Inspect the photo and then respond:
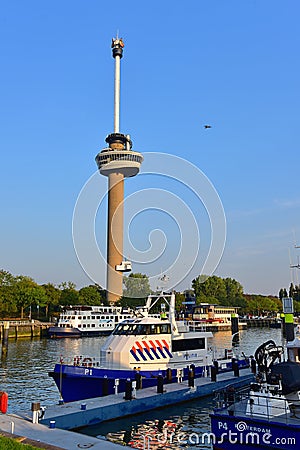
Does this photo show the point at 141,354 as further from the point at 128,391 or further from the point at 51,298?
the point at 51,298

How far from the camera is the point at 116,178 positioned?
169 metres

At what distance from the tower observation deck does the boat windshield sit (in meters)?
116

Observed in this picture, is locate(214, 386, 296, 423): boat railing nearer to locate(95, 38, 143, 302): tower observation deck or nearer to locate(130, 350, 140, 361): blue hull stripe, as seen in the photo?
locate(130, 350, 140, 361): blue hull stripe

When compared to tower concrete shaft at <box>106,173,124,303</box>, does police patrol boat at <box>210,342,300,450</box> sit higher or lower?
lower

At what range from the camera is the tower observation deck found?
149500 mm

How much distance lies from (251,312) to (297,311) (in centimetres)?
1769

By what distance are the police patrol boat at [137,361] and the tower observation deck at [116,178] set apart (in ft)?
377

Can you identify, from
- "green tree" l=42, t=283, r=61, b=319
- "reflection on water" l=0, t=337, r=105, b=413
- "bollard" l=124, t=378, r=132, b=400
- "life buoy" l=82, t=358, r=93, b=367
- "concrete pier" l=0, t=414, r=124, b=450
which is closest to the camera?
"concrete pier" l=0, t=414, r=124, b=450

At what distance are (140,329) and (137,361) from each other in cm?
189

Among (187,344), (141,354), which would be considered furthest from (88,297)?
(141,354)

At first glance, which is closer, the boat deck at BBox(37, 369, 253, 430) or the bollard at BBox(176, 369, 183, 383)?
the boat deck at BBox(37, 369, 253, 430)

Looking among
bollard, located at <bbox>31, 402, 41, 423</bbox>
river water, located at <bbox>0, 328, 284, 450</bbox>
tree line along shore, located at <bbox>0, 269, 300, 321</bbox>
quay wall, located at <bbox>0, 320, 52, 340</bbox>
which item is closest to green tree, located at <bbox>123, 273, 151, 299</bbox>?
tree line along shore, located at <bbox>0, 269, 300, 321</bbox>

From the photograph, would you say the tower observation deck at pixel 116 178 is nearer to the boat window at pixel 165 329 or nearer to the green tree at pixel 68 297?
the green tree at pixel 68 297

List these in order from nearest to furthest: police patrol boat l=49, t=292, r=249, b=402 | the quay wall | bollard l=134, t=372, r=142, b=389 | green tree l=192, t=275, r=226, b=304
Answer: bollard l=134, t=372, r=142, b=389 < police patrol boat l=49, t=292, r=249, b=402 < the quay wall < green tree l=192, t=275, r=226, b=304
